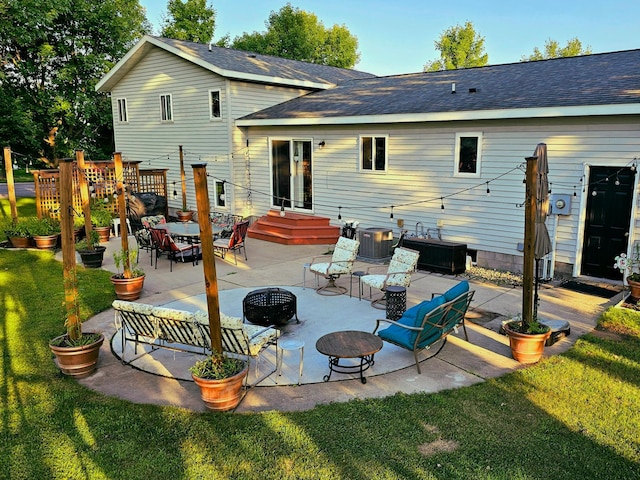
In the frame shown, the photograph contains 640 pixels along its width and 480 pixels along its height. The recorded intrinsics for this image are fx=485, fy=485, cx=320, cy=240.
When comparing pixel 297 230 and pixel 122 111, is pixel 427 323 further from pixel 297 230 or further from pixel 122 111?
pixel 122 111

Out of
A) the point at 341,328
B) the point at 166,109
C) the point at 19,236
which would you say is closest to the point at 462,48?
the point at 166,109

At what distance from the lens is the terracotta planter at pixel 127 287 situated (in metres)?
8.84

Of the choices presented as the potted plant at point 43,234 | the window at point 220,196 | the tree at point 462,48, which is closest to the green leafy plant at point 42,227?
the potted plant at point 43,234

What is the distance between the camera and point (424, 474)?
13.5ft

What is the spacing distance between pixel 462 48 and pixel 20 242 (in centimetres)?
4174

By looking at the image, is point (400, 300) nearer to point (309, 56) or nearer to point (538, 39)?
point (309, 56)

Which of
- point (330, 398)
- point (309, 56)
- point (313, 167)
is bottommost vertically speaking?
point (330, 398)

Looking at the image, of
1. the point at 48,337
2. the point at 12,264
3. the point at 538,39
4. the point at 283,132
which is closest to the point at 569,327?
the point at 48,337

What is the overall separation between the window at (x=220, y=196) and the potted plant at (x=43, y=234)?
17.6 feet

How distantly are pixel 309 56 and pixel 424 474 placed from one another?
48910 mm

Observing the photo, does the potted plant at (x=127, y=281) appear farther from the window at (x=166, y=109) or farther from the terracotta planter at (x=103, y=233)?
the window at (x=166, y=109)

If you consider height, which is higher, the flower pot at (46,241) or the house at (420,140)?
the house at (420,140)

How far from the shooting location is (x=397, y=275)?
841 centimetres

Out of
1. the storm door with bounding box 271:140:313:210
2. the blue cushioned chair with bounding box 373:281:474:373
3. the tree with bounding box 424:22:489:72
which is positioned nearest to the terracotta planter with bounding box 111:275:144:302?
the blue cushioned chair with bounding box 373:281:474:373
